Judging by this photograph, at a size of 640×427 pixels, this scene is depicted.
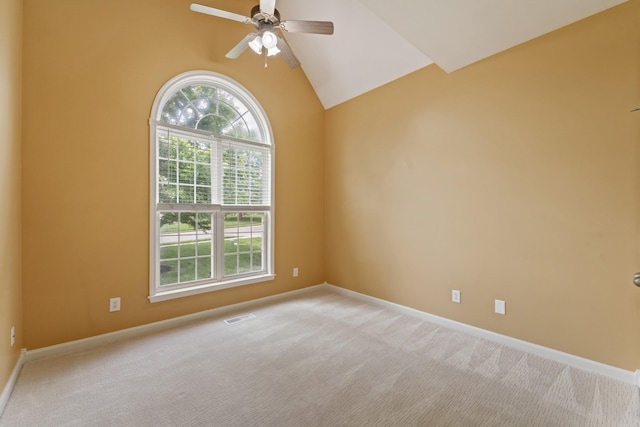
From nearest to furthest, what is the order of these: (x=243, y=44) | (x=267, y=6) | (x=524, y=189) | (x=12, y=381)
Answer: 1. (x=12, y=381)
2. (x=267, y=6)
3. (x=524, y=189)
4. (x=243, y=44)

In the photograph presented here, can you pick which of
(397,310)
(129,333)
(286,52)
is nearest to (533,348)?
(397,310)

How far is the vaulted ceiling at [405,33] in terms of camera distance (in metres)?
2.26

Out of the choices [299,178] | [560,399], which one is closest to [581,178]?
[560,399]

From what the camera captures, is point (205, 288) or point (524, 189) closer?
point (524, 189)

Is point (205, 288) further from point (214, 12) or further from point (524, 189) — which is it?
point (524, 189)

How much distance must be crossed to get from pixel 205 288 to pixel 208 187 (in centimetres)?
117

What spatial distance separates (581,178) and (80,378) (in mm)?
4083

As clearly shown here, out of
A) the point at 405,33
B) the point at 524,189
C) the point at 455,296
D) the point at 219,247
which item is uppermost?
the point at 405,33

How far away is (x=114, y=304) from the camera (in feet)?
8.75

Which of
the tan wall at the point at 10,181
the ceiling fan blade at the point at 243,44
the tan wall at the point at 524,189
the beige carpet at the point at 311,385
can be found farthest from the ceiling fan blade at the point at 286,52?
the beige carpet at the point at 311,385

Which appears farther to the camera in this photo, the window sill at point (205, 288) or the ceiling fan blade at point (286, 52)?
the window sill at point (205, 288)

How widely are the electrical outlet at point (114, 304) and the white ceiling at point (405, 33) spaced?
136 inches

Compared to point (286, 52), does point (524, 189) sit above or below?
below

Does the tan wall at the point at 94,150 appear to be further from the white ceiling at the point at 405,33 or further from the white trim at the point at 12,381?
the white ceiling at the point at 405,33
